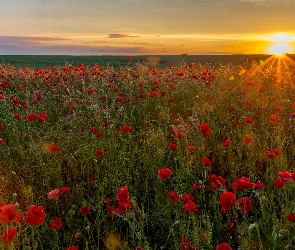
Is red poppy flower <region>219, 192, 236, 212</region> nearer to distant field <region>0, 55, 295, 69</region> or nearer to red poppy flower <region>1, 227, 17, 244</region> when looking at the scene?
red poppy flower <region>1, 227, 17, 244</region>

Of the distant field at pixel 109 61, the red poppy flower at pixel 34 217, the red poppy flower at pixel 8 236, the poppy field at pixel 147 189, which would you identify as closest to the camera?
the red poppy flower at pixel 8 236

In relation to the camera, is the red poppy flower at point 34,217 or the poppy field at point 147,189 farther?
the poppy field at point 147,189

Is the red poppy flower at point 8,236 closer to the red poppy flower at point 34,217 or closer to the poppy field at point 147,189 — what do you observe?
the poppy field at point 147,189

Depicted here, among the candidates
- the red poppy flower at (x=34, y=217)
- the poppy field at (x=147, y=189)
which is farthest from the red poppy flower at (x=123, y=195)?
the red poppy flower at (x=34, y=217)

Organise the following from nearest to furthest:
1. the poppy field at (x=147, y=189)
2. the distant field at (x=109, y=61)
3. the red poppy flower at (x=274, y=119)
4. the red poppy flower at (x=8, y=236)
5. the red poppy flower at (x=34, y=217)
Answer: the red poppy flower at (x=8, y=236), the red poppy flower at (x=34, y=217), the poppy field at (x=147, y=189), the red poppy flower at (x=274, y=119), the distant field at (x=109, y=61)

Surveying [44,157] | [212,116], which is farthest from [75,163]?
[212,116]

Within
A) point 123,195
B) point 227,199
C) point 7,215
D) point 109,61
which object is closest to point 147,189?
point 123,195

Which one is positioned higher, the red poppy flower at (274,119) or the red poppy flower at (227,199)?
the red poppy flower at (274,119)

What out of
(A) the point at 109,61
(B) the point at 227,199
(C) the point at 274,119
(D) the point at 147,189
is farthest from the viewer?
(A) the point at 109,61

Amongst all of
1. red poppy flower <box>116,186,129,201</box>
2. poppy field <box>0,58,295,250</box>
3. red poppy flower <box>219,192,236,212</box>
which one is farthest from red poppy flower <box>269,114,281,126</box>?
red poppy flower <box>116,186,129,201</box>

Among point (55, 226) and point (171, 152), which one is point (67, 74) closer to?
point (171, 152)

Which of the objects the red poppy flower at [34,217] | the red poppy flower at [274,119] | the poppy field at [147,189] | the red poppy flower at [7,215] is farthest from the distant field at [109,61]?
the red poppy flower at [7,215]

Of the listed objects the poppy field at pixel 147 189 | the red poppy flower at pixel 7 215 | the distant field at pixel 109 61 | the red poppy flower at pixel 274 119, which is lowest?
the poppy field at pixel 147 189

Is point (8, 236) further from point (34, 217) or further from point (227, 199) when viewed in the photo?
point (227, 199)
